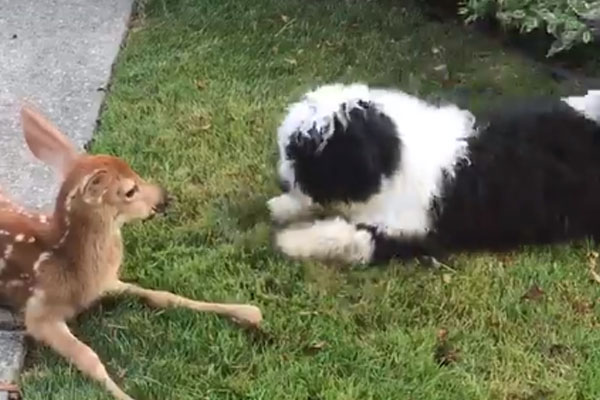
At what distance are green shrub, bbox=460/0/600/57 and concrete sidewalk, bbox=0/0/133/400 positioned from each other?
166 centimetres

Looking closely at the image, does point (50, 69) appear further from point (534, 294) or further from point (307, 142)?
point (534, 294)

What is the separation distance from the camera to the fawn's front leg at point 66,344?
335 cm

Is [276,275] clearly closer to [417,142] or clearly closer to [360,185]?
[360,185]

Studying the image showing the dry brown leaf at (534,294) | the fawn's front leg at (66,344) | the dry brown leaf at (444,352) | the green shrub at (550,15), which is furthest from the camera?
the green shrub at (550,15)

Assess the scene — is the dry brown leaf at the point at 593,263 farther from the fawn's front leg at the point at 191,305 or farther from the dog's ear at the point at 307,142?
the fawn's front leg at the point at 191,305

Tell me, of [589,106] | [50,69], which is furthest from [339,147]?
[50,69]

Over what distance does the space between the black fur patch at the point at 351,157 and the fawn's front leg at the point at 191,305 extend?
1.82ft

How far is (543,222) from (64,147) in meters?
1.64

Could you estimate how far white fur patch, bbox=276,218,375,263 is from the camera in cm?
402

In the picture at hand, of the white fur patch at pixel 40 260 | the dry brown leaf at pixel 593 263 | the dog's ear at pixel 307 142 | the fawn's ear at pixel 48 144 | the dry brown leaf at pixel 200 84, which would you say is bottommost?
the dry brown leaf at pixel 200 84

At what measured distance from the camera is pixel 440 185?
407 centimetres

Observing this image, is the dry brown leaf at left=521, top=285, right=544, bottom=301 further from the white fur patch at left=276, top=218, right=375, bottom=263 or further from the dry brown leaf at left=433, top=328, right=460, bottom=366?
the white fur patch at left=276, top=218, right=375, bottom=263

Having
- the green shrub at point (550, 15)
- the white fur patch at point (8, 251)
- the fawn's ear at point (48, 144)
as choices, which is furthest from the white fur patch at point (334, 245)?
the green shrub at point (550, 15)

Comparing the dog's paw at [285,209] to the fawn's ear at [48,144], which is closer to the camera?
the fawn's ear at [48,144]
